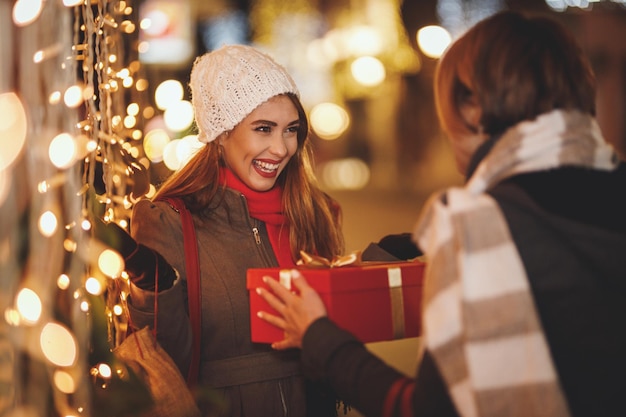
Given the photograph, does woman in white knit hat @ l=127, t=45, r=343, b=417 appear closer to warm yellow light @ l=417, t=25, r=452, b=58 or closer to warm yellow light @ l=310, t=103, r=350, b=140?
warm yellow light @ l=417, t=25, r=452, b=58

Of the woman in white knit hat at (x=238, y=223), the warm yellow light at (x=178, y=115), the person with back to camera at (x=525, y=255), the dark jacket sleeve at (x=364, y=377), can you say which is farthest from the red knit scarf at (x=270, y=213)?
the warm yellow light at (x=178, y=115)

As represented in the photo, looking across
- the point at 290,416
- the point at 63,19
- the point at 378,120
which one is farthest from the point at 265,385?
the point at 378,120

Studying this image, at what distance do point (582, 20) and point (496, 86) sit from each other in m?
21.3

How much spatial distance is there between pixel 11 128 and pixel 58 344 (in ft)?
1.52

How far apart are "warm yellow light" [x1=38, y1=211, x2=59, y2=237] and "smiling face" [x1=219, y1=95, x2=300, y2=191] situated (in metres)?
1.54

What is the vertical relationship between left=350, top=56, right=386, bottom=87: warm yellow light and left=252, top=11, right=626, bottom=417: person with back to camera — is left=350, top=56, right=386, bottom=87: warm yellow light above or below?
above

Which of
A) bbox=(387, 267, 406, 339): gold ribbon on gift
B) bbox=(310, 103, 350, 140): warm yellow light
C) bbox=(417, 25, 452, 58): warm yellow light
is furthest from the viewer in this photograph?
bbox=(310, 103, 350, 140): warm yellow light

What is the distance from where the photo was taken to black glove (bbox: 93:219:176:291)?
2119 mm

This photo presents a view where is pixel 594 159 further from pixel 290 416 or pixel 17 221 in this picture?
pixel 290 416

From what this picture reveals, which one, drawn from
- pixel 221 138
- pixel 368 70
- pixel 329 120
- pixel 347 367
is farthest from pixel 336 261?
pixel 329 120

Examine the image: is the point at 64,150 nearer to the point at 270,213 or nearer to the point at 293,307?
the point at 293,307

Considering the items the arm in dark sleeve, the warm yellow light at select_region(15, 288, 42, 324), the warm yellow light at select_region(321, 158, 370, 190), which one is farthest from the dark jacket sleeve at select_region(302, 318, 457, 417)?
the warm yellow light at select_region(321, 158, 370, 190)

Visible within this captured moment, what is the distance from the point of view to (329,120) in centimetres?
3089

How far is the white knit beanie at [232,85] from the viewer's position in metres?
3.10
